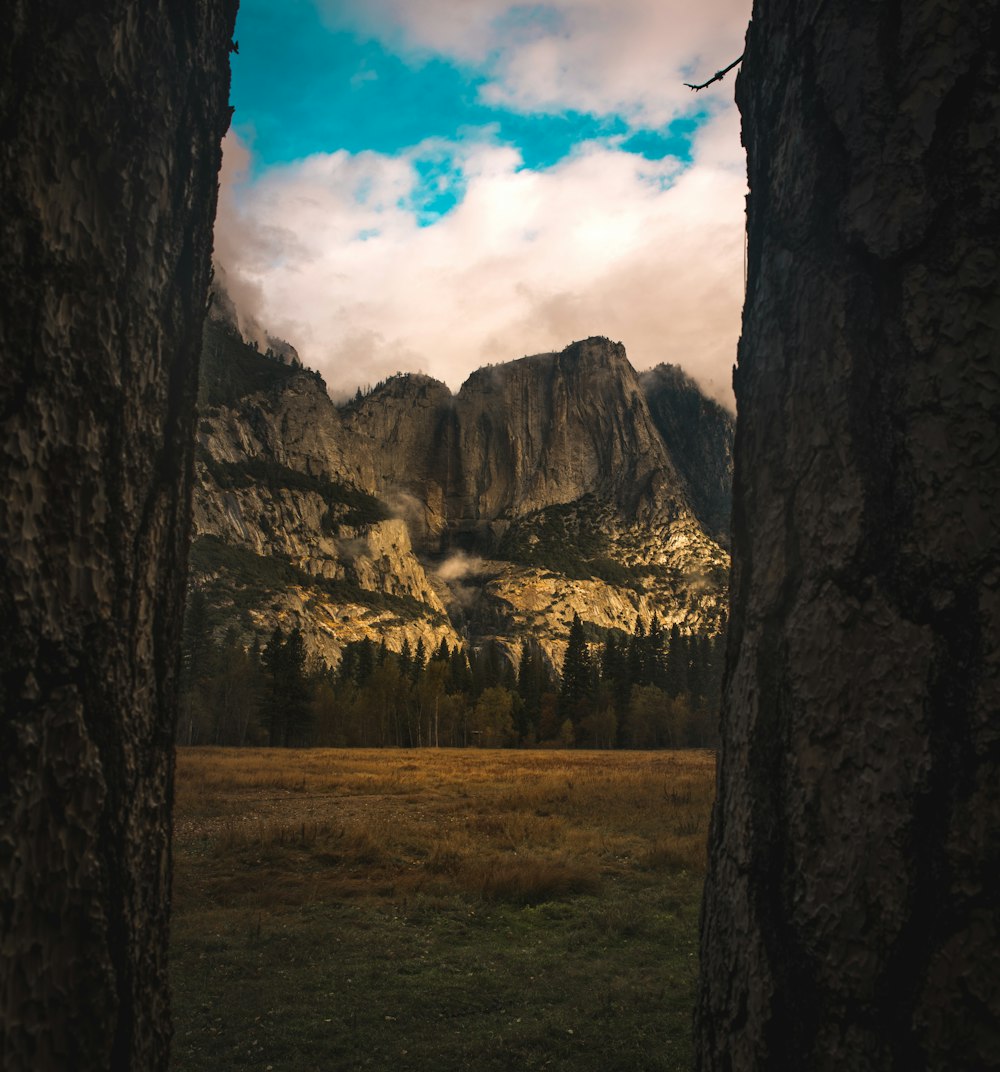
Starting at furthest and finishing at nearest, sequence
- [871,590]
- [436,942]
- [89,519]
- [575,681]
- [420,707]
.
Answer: [575,681] < [420,707] < [436,942] < [871,590] < [89,519]

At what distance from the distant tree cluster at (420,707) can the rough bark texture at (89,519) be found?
2456 inches

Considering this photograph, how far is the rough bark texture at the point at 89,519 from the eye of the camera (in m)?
1.02

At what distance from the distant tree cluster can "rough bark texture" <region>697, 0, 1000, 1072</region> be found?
206 feet

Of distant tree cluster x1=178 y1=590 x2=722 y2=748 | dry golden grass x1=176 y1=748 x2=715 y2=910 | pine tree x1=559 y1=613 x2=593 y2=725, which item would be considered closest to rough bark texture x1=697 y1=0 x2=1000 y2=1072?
dry golden grass x1=176 y1=748 x2=715 y2=910

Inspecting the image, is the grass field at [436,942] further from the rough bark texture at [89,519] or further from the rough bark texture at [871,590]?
the rough bark texture at [89,519]

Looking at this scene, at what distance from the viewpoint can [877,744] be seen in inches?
50.8

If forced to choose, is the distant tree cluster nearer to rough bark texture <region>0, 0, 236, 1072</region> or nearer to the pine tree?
the pine tree

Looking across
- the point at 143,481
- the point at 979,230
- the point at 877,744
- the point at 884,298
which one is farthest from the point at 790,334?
the point at 143,481

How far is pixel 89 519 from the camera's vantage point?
1176mm

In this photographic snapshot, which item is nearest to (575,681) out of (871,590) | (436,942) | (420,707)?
(420,707)

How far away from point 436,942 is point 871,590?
6.78 m

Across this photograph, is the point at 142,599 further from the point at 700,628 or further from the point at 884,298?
the point at 700,628

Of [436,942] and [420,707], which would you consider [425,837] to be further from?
[420,707]

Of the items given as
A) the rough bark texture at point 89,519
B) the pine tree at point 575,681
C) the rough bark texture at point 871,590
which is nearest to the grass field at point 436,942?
the rough bark texture at point 871,590
